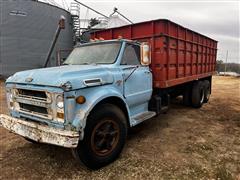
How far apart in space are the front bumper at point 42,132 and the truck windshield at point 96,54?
1.70m

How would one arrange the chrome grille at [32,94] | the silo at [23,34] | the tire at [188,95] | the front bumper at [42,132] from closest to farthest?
the front bumper at [42,132], the chrome grille at [32,94], the tire at [188,95], the silo at [23,34]

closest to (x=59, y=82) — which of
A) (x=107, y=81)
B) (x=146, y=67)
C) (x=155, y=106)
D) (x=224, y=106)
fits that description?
(x=107, y=81)

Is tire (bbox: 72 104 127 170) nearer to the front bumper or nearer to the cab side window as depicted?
the front bumper

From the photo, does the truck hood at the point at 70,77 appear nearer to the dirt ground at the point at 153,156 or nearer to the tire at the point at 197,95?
the dirt ground at the point at 153,156

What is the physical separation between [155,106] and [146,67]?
102 cm

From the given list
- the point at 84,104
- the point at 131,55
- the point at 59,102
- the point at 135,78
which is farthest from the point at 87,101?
the point at 131,55

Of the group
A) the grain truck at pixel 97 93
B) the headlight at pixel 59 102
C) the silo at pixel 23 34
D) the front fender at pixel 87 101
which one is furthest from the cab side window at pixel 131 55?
the silo at pixel 23 34

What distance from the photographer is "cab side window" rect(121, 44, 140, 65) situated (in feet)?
14.8

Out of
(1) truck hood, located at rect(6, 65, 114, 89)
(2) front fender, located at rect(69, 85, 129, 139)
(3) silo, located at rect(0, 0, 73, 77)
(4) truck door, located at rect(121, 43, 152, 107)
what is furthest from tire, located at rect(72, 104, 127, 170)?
(3) silo, located at rect(0, 0, 73, 77)

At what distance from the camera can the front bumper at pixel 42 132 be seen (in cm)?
300

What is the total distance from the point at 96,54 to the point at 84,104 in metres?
1.66

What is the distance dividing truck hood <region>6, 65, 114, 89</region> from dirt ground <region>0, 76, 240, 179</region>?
1441mm

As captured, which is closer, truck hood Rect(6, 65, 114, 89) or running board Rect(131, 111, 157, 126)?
truck hood Rect(6, 65, 114, 89)

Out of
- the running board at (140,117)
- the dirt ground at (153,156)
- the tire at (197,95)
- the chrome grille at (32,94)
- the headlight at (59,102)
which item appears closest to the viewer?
the headlight at (59,102)
